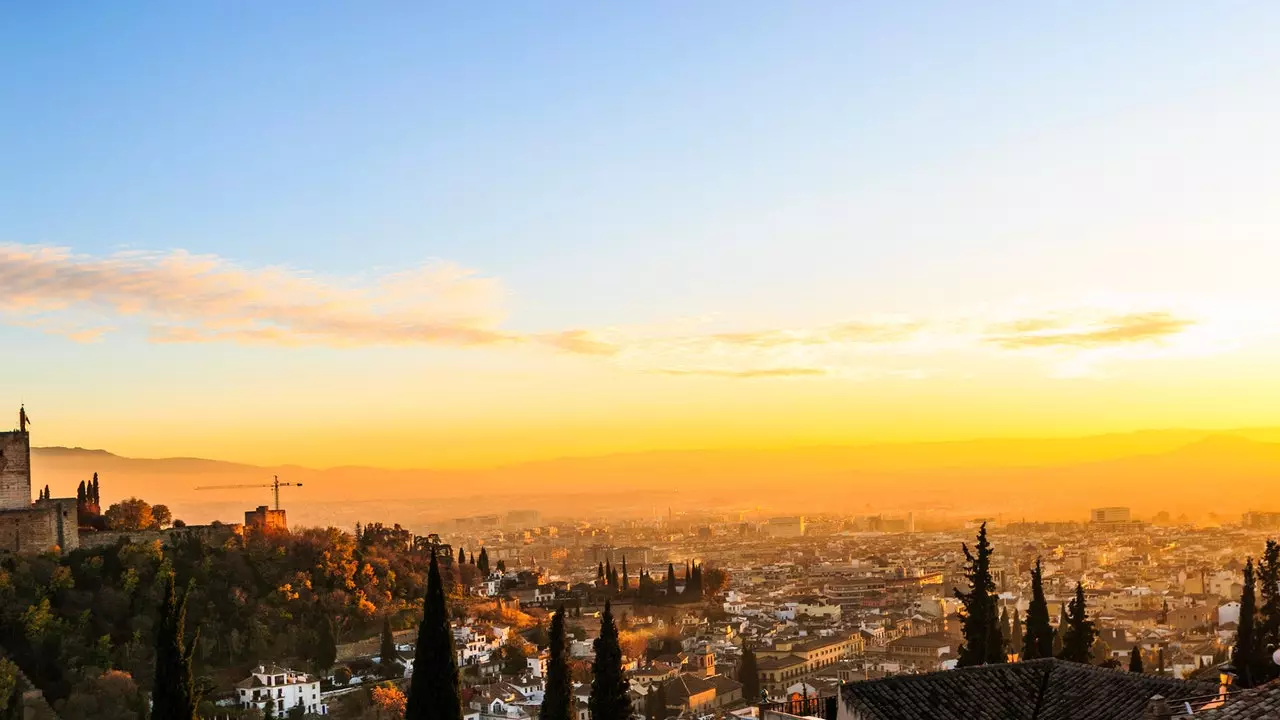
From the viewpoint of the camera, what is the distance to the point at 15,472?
145ft

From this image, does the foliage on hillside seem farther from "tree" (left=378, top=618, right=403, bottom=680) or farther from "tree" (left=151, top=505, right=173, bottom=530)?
"tree" (left=151, top=505, right=173, bottom=530)

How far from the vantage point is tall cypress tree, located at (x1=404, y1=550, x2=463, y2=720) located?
15.8m

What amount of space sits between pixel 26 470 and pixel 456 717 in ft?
116

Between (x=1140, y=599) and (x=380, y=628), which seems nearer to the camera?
(x=380, y=628)

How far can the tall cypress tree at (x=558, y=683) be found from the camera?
16281 millimetres

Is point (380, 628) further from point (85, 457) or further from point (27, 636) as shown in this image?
point (85, 457)

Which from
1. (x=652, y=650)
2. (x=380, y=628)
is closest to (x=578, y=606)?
(x=652, y=650)

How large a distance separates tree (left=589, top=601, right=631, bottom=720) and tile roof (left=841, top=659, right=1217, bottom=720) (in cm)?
482

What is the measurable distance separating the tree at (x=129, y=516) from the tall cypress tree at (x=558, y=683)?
4071cm

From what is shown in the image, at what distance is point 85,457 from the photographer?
92.2 meters

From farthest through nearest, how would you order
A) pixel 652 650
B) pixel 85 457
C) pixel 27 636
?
pixel 85 457
pixel 652 650
pixel 27 636

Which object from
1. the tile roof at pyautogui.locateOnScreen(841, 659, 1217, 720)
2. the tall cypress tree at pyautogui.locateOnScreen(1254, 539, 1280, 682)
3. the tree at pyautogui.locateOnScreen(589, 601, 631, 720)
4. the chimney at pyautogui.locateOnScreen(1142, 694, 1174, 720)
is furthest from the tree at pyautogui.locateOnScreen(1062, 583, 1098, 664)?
the chimney at pyautogui.locateOnScreen(1142, 694, 1174, 720)

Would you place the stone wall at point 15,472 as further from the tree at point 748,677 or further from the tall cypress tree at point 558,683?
the tall cypress tree at point 558,683

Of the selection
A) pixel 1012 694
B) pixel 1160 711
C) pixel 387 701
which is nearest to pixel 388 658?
pixel 387 701
